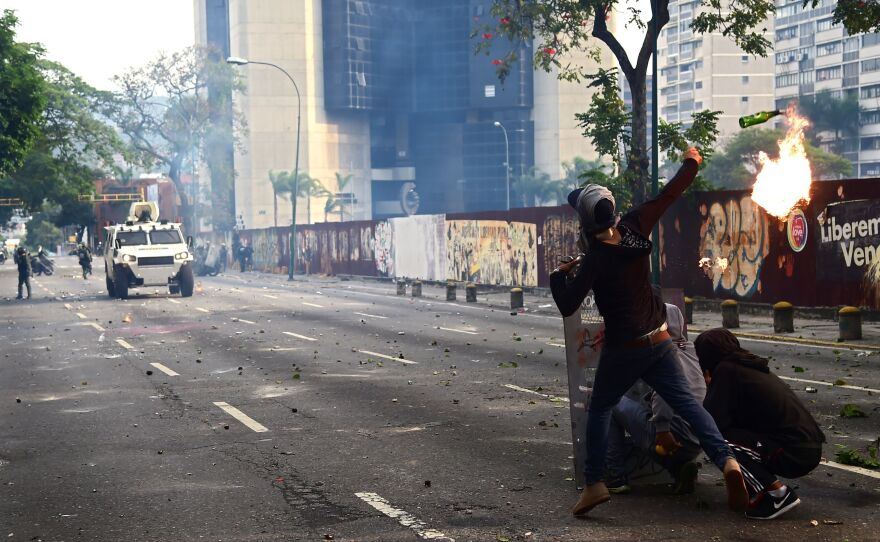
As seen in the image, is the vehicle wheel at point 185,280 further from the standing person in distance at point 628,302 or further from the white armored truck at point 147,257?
the standing person in distance at point 628,302

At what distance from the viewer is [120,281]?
36.9 meters

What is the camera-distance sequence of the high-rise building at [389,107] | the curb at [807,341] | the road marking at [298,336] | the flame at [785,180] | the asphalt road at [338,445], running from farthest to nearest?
the high-rise building at [389,107] < the road marking at [298,336] < the flame at [785,180] < the curb at [807,341] < the asphalt road at [338,445]

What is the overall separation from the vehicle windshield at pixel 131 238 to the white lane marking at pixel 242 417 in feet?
83.5

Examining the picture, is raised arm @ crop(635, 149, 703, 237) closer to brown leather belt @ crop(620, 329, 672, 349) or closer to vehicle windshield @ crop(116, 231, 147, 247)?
brown leather belt @ crop(620, 329, 672, 349)

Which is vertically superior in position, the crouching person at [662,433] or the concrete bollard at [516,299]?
the crouching person at [662,433]

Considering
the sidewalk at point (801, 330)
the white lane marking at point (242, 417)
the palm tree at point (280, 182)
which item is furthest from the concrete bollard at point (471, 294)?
the palm tree at point (280, 182)

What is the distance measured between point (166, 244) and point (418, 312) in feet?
39.6

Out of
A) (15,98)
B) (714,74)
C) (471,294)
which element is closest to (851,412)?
(471,294)

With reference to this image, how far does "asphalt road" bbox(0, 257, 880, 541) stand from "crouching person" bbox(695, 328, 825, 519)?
20 centimetres

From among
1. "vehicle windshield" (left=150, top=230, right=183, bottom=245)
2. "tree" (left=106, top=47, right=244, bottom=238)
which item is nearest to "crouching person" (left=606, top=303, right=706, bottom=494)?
A: "vehicle windshield" (left=150, top=230, right=183, bottom=245)

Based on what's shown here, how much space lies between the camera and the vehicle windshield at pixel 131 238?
3734 cm

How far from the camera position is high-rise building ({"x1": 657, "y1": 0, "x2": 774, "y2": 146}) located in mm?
157250

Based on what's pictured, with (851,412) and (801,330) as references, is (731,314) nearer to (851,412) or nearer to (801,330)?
(801,330)

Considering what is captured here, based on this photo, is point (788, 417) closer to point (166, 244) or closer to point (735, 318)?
point (735, 318)
